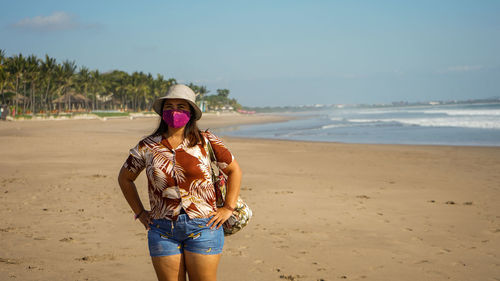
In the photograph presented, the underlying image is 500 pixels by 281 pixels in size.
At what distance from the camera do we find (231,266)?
4.81m

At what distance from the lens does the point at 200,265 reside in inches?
102

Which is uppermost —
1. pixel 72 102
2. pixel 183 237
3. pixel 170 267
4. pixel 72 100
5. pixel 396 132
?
pixel 72 100

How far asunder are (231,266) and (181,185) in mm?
2471

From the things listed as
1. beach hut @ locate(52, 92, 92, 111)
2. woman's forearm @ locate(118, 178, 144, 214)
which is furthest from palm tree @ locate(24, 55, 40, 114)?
woman's forearm @ locate(118, 178, 144, 214)

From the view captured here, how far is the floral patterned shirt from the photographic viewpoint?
259cm

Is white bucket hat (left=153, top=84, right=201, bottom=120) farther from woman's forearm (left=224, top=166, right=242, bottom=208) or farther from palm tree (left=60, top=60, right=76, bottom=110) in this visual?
palm tree (left=60, top=60, right=76, bottom=110)

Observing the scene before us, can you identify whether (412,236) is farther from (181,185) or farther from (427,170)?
Result: (427,170)

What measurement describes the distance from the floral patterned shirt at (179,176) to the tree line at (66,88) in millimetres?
46096

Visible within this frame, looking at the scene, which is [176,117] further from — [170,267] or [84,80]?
[84,80]

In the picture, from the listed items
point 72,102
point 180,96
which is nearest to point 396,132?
point 180,96

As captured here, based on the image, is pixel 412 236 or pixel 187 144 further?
pixel 412 236

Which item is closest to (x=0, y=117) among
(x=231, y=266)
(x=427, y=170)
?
(x=427, y=170)

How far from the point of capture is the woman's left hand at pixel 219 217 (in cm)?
263

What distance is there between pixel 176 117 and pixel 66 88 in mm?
82859
